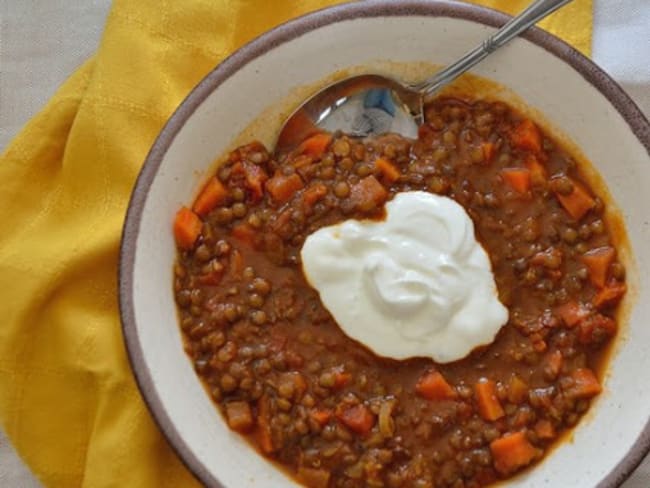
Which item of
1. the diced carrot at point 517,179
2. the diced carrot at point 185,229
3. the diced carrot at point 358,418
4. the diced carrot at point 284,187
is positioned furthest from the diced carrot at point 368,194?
the diced carrot at point 358,418

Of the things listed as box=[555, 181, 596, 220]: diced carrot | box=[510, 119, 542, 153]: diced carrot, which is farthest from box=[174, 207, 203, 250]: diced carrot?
box=[555, 181, 596, 220]: diced carrot

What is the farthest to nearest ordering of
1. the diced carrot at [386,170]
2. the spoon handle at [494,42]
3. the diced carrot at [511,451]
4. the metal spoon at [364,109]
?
the metal spoon at [364,109]
the diced carrot at [386,170]
the diced carrot at [511,451]
the spoon handle at [494,42]

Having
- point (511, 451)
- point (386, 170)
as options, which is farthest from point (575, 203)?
point (511, 451)

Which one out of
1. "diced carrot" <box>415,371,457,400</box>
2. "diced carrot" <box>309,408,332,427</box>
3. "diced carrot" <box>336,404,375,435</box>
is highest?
"diced carrot" <box>415,371,457,400</box>

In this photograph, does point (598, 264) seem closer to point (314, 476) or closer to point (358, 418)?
point (358, 418)

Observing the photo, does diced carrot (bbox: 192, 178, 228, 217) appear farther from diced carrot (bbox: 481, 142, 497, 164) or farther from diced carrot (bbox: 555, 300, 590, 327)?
diced carrot (bbox: 555, 300, 590, 327)

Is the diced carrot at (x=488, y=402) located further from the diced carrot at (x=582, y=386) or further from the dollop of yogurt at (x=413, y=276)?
the diced carrot at (x=582, y=386)

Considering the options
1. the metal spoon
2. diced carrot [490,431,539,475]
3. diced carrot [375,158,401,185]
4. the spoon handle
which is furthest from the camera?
the metal spoon
